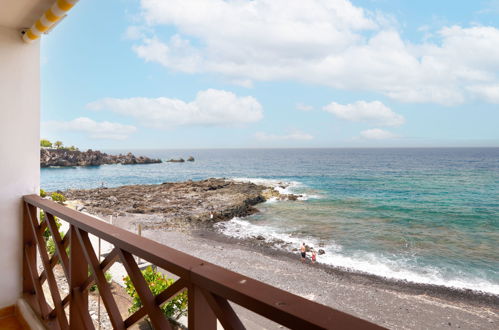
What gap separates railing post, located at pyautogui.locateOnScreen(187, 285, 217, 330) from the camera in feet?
2.12

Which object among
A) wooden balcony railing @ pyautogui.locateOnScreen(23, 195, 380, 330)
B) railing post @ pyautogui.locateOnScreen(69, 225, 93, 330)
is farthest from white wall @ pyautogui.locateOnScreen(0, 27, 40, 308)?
railing post @ pyautogui.locateOnScreen(69, 225, 93, 330)

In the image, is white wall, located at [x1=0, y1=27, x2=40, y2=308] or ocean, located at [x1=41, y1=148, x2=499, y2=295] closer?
white wall, located at [x1=0, y1=27, x2=40, y2=308]

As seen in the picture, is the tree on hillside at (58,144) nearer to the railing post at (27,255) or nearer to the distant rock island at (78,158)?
the distant rock island at (78,158)

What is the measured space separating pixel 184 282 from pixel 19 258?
1.97 meters

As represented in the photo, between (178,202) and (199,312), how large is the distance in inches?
848

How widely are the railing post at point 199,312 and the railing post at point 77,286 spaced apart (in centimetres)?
82

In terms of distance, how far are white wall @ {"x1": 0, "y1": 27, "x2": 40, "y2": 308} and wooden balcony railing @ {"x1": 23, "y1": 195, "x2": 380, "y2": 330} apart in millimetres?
560

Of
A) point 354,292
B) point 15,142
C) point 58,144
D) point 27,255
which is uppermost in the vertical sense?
point 58,144

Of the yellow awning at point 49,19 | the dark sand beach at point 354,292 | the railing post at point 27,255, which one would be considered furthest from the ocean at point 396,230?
the yellow awning at point 49,19

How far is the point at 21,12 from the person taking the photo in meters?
1.71

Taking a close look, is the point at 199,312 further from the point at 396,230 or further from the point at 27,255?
the point at 396,230

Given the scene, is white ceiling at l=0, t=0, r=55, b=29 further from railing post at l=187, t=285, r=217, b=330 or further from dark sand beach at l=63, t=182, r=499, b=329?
dark sand beach at l=63, t=182, r=499, b=329

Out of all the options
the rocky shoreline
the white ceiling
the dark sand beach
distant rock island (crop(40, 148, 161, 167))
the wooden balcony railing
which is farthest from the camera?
distant rock island (crop(40, 148, 161, 167))

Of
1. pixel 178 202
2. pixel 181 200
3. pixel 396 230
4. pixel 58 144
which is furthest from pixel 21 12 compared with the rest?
pixel 58 144
